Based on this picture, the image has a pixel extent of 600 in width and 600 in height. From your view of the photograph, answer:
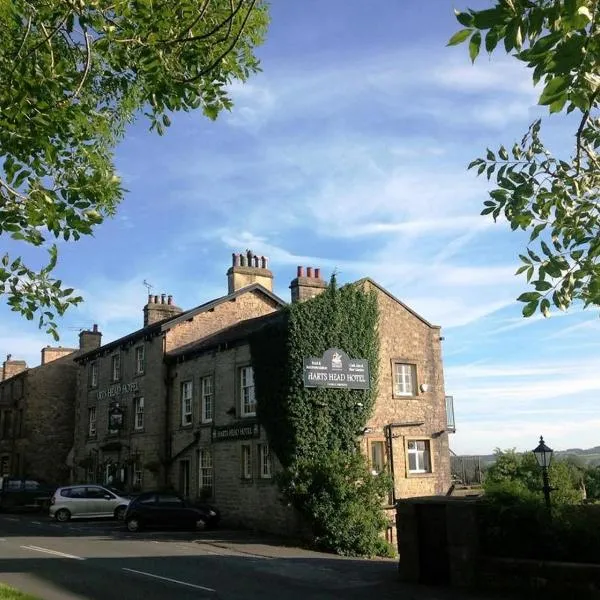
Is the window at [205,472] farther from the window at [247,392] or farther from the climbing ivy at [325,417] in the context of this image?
the climbing ivy at [325,417]

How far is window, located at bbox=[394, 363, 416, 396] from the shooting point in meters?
25.4

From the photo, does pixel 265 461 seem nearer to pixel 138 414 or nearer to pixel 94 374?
pixel 138 414

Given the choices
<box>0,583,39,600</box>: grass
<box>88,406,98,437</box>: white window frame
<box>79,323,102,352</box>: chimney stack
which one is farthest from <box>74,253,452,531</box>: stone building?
<box>0,583,39,600</box>: grass

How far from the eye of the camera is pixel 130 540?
67.5ft

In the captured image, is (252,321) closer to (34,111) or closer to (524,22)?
(34,111)

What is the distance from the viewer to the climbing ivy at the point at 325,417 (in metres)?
20.2

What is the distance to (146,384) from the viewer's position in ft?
103

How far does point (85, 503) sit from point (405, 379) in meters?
14.6

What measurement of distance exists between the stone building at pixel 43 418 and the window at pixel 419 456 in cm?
2353

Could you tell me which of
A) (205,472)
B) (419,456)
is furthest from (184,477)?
(419,456)

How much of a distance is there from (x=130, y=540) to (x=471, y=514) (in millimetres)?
12772

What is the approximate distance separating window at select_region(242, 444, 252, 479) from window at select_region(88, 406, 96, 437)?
1473 centimetres

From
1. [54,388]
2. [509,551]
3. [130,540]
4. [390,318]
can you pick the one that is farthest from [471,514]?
[54,388]

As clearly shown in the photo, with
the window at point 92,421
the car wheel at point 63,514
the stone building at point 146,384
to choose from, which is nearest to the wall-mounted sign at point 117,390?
the stone building at point 146,384
